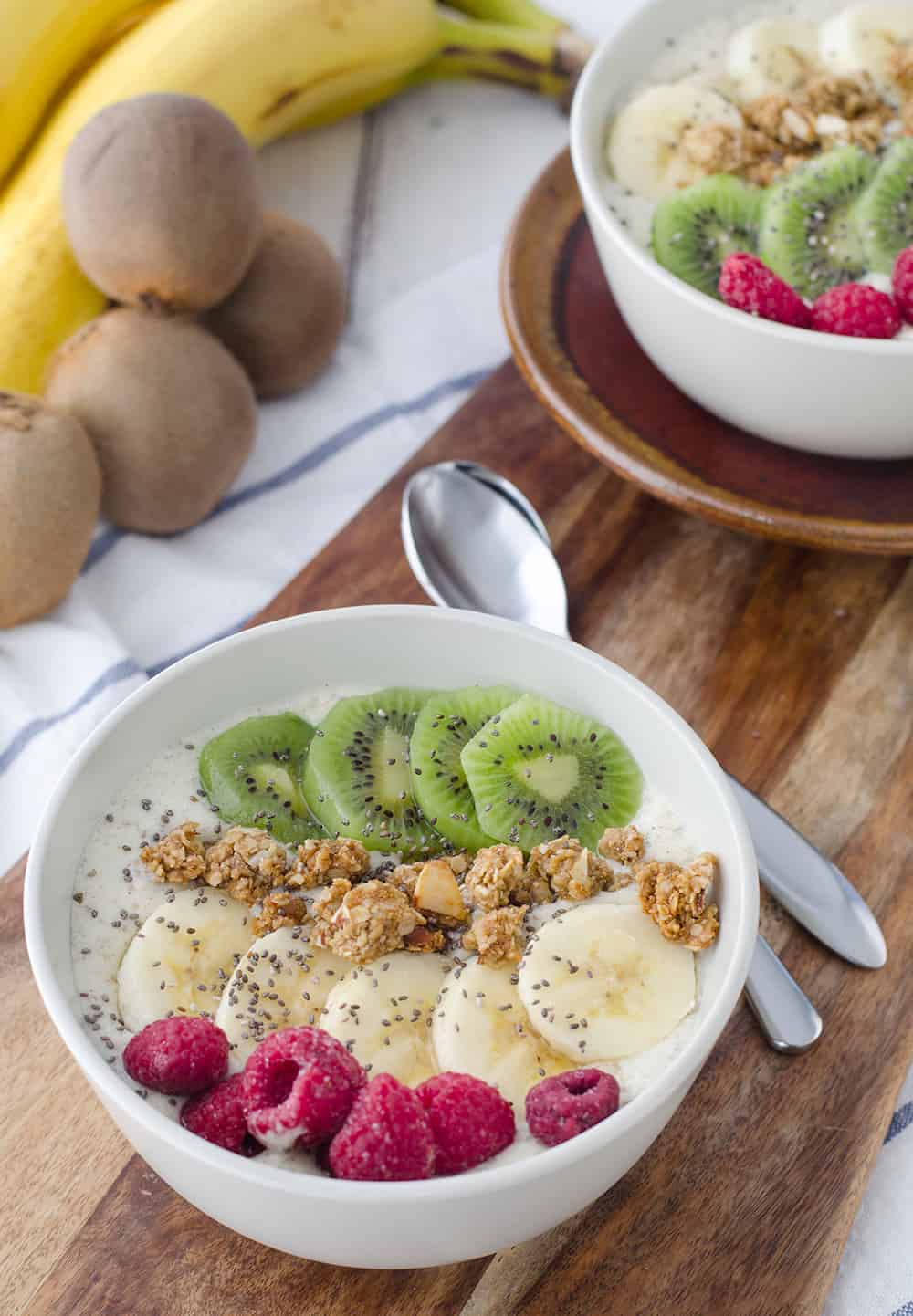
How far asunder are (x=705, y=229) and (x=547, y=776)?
0.75 meters

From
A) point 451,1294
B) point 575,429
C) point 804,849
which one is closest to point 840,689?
point 804,849

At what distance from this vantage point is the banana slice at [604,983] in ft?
3.53

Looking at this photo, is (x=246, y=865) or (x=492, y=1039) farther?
(x=246, y=865)

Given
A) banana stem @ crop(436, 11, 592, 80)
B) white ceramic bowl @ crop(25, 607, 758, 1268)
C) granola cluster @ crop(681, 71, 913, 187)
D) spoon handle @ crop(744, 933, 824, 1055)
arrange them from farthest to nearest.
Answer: banana stem @ crop(436, 11, 592, 80) → granola cluster @ crop(681, 71, 913, 187) → spoon handle @ crop(744, 933, 824, 1055) → white ceramic bowl @ crop(25, 607, 758, 1268)

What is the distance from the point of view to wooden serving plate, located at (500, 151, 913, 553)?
5.05ft

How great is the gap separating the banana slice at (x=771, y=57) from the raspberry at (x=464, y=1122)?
1.33 m

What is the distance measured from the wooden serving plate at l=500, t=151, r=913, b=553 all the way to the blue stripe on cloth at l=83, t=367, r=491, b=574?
0.65 ft

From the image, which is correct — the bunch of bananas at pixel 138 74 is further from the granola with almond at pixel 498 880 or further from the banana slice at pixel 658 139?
the granola with almond at pixel 498 880

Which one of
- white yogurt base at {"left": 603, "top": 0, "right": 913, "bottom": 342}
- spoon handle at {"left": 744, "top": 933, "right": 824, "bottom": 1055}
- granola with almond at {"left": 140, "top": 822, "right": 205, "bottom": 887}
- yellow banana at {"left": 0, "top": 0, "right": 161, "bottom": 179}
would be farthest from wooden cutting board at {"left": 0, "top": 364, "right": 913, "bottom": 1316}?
yellow banana at {"left": 0, "top": 0, "right": 161, "bottom": 179}

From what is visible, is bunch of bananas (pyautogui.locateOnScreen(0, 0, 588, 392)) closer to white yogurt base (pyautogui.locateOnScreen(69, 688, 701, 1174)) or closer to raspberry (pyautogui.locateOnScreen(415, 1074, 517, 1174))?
white yogurt base (pyautogui.locateOnScreen(69, 688, 701, 1174))

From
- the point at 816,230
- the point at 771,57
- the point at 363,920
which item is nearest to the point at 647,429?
the point at 816,230

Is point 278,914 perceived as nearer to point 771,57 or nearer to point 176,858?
point 176,858

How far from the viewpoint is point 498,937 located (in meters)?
1.13

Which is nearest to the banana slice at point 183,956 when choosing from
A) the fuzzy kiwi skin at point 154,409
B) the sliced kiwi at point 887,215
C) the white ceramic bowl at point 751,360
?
the fuzzy kiwi skin at point 154,409
